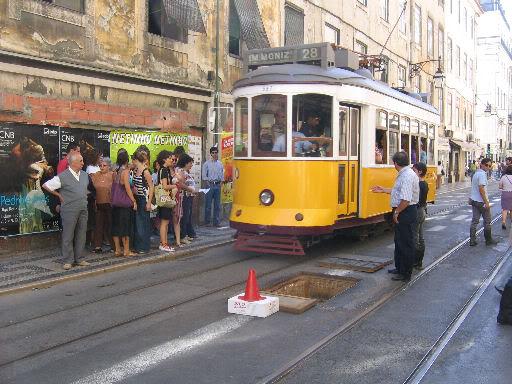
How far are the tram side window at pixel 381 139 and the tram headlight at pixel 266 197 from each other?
8.52 feet

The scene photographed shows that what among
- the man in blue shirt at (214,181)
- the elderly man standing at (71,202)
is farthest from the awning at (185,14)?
the elderly man standing at (71,202)

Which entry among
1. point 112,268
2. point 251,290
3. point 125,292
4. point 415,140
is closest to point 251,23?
point 415,140

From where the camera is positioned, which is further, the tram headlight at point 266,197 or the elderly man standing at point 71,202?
the tram headlight at point 266,197

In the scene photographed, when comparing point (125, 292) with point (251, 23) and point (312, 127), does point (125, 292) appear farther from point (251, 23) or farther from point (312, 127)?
point (251, 23)

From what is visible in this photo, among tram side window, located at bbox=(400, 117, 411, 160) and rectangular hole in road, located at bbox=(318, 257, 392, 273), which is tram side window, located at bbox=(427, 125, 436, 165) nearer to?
tram side window, located at bbox=(400, 117, 411, 160)

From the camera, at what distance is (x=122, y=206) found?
9.61m

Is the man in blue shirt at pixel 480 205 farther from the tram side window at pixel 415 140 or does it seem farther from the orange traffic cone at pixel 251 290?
the orange traffic cone at pixel 251 290

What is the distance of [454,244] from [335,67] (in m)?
4.42

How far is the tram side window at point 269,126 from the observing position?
9461 millimetres

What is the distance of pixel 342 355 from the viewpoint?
200 inches

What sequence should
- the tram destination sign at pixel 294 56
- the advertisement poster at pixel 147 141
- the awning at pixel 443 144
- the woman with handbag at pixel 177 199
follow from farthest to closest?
the awning at pixel 443 144 < the advertisement poster at pixel 147 141 < the woman with handbag at pixel 177 199 < the tram destination sign at pixel 294 56

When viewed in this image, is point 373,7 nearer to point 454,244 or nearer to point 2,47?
point 454,244

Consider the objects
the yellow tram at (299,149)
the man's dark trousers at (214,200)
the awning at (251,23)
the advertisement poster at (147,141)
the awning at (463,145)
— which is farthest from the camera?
the awning at (463,145)

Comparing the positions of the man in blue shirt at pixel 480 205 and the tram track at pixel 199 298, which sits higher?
the man in blue shirt at pixel 480 205
